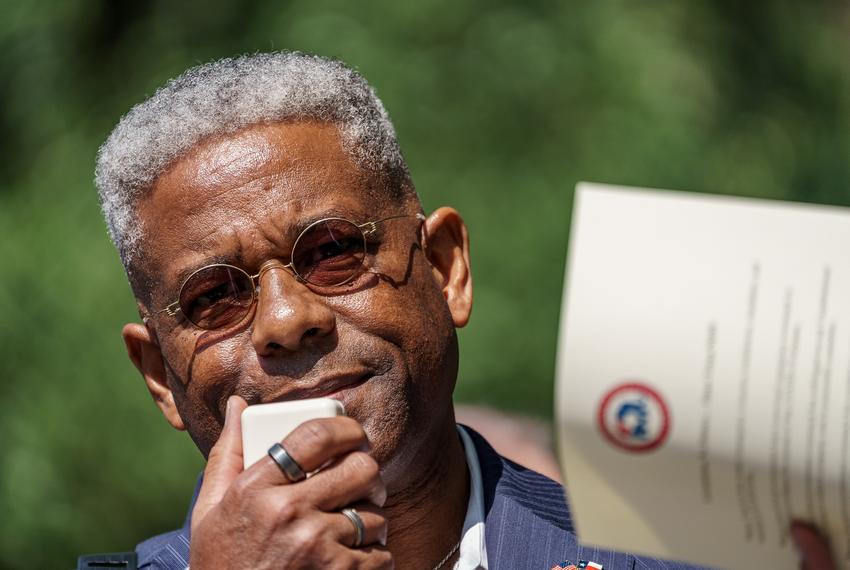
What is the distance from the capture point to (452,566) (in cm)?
299

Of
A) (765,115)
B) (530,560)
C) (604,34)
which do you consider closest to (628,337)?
(530,560)

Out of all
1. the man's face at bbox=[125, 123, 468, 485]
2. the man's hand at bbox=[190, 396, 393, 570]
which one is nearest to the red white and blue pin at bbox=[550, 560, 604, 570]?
the man's face at bbox=[125, 123, 468, 485]

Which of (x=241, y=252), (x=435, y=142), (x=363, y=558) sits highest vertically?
(x=435, y=142)

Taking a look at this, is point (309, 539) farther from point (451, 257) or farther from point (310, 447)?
point (451, 257)

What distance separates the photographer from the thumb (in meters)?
2.34

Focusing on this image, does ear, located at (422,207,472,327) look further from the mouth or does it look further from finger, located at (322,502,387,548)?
finger, located at (322,502,387,548)

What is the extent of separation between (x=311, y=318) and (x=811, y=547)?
1.26 m

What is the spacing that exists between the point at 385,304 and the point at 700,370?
1151 mm

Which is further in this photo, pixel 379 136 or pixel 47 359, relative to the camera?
pixel 47 359

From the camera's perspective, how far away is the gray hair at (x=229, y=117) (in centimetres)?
285

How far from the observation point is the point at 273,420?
2.30 meters

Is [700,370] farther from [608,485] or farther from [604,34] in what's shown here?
[604,34]

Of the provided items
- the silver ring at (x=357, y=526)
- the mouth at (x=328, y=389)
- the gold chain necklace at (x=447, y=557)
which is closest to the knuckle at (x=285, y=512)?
the silver ring at (x=357, y=526)

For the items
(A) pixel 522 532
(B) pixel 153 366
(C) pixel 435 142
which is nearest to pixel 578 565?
(A) pixel 522 532
